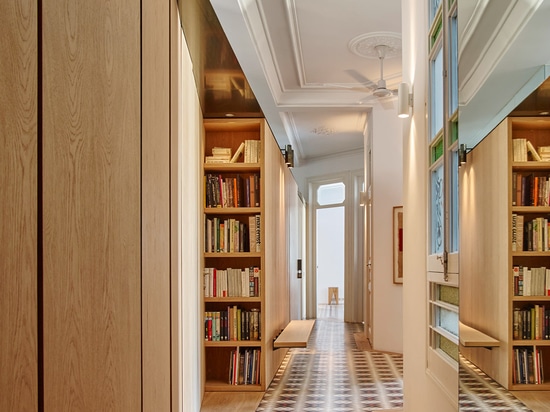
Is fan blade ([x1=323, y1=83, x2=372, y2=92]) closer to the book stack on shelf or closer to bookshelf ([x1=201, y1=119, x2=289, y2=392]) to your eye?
bookshelf ([x1=201, y1=119, x2=289, y2=392])

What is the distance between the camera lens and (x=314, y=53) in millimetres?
7293

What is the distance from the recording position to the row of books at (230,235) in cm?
593

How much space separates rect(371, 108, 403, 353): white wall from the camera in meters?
8.70

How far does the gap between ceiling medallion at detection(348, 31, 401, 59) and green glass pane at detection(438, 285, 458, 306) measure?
180 inches

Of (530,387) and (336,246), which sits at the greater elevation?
(530,387)

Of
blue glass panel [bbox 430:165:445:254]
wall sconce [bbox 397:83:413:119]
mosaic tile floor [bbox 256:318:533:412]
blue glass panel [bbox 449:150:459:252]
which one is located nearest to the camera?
blue glass panel [bbox 449:150:459:252]

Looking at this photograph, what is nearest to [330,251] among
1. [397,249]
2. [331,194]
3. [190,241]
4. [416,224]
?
[331,194]

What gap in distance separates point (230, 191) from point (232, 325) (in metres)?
1.33

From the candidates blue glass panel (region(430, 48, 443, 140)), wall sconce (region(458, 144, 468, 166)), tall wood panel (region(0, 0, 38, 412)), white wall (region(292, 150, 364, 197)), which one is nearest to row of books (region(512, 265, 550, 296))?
wall sconce (region(458, 144, 468, 166))

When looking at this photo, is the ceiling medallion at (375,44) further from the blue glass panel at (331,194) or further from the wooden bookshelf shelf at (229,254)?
the blue glass panel at (331,194)

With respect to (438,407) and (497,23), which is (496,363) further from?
(438,407)

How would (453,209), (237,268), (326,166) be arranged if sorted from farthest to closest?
1. (326,166)
2. (237,268)
3. (453,209)

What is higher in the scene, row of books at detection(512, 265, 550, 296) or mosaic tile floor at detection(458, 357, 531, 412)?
row of books at detection(512, 265, 550, 296)

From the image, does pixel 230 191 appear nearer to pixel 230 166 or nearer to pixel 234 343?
pixel 230 166
